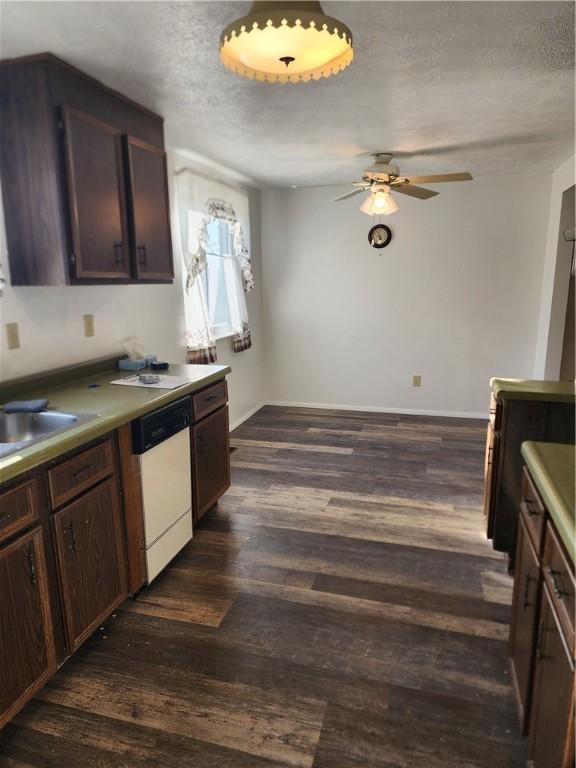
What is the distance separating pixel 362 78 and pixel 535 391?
164cm

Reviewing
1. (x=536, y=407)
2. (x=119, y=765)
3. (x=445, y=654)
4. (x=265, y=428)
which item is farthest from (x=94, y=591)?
(x=265, y=428)

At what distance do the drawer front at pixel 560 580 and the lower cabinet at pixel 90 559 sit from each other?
5.04 feet

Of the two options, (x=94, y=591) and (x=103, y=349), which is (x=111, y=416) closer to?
(x=94, y=591)

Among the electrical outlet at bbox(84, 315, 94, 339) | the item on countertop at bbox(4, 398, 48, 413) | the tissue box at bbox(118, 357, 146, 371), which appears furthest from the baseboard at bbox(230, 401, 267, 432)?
the item on countertop at bbox(4, 398, 48, 413)

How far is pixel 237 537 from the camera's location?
9.37 ft

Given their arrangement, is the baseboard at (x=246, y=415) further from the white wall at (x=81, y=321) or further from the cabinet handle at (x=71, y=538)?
the cabinet handle at (x=71, y=538)

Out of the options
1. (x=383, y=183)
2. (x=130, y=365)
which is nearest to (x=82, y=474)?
(x=130, y=365)

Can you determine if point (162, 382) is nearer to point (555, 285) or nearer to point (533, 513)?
point (533, 513)

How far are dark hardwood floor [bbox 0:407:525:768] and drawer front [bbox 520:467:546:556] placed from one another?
68cm

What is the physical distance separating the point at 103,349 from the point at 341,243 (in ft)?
9.88

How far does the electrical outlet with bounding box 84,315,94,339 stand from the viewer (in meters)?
2.75

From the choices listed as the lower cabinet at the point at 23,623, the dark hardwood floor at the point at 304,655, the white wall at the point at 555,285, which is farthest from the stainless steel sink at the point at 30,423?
the white wall at the point at 555,285

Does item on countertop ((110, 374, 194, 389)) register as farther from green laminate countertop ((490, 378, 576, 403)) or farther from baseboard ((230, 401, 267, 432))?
baseboard ((230, 401, 267, 432))

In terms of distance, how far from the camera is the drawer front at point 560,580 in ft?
3.66
